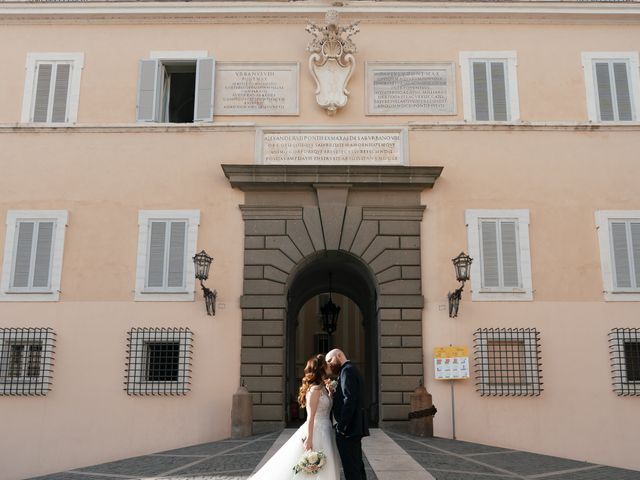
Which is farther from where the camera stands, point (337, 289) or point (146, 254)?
point (337, 289)

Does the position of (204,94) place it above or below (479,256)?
above

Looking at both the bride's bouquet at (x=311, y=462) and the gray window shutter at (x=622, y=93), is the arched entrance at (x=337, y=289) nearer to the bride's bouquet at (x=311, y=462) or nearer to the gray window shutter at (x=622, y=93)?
the gray window shutter at (x=622, y=93)

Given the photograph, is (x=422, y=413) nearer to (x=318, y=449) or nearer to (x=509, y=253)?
(x=509, y=253)

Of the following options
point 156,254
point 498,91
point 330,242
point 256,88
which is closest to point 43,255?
point 156,254

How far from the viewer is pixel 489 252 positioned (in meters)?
14.6

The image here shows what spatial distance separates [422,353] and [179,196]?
18.5 feet

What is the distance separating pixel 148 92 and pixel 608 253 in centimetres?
972

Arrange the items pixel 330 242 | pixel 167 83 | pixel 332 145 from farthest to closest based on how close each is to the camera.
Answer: pixel 167 83 → pixel 332 145 → pixel 330 242

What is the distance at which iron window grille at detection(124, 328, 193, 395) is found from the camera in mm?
13984

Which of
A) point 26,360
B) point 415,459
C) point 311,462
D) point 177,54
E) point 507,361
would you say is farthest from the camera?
point 177,54

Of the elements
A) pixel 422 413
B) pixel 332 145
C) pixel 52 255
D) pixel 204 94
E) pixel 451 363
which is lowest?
pixel 422 413

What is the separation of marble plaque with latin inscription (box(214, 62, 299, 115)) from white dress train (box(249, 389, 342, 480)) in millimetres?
8587

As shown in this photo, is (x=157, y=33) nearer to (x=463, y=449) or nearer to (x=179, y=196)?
(x=179, y=196)

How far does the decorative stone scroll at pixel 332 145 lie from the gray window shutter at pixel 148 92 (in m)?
2.27
